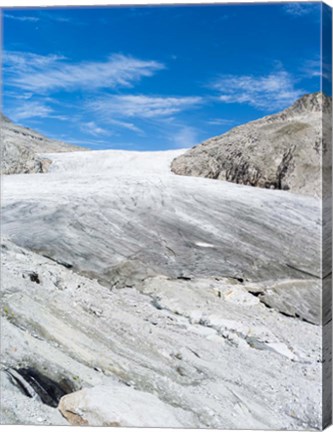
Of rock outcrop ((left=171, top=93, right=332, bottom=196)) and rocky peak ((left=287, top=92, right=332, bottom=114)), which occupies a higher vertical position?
rocky peak ((left=287, top=92, right=332, bottom=114))

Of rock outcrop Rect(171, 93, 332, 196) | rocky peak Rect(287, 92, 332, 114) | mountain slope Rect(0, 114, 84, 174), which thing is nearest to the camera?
A: rocky peak Rect(287, 92, 332, 114)

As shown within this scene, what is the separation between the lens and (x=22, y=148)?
→ 9.51 meters

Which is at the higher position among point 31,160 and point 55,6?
point 55,6

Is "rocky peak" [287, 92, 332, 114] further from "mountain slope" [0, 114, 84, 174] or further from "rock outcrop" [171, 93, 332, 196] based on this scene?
"mountain slope" [0, 114, 84, 174]

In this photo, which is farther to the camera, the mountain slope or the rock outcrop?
the mountain slope

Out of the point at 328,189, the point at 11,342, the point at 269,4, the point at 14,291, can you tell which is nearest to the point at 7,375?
the point at 11,342

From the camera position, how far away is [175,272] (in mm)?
8180

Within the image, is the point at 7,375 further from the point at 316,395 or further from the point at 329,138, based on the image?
the point at 329,138

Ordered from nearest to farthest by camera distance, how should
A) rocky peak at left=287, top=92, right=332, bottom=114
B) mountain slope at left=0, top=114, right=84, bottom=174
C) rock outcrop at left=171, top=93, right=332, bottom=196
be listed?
rocky peak at left=287, top=92, right=332, bottom=114, rock outcrop at left=171, top=93, right=332, bottom=196, mountain slope at left=0, top=114, right=84, bottom=174

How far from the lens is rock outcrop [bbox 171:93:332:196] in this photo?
776 centimetres

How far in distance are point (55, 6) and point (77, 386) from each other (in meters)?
4.92

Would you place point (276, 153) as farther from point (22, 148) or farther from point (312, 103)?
point (22, 148)

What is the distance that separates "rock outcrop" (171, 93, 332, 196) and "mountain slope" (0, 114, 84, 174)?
6.22 feet

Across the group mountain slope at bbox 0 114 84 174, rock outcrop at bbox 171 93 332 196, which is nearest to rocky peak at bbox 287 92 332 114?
rock outcrop at bbox 171 93 332 196
